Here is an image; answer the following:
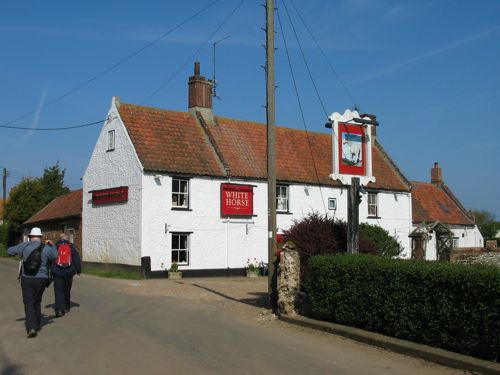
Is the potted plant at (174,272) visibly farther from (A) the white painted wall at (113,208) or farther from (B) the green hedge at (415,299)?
(B) the green hedge at (415,299)

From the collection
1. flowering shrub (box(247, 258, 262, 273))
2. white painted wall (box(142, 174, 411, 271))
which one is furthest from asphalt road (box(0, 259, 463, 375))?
flowering shrub (box(247, 258, 262, 273))

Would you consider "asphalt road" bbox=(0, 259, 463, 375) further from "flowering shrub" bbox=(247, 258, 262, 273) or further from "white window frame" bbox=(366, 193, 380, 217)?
"white window frame" bbox=(366, 193, 380, 217)

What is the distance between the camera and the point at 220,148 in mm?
29250

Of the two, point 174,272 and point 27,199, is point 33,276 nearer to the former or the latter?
point 174,272

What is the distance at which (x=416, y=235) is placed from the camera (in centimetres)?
2905

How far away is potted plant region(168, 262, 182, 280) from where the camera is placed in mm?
25500

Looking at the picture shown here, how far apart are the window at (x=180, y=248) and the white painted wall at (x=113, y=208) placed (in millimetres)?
1695

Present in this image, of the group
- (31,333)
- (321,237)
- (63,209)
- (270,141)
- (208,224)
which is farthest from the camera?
(63,209)

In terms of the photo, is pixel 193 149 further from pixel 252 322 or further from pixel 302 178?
pixel 252 322

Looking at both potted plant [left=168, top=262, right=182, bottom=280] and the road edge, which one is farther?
potted plant [left=168, top=262, right=182, bottom=280]

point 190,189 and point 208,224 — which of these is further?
point 208,224

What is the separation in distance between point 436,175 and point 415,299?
1538 inches

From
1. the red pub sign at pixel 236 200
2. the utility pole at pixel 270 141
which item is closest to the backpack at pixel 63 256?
the utility pole at pixel 270 141

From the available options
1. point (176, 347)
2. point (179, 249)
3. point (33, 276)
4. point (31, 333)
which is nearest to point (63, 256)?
point (33, 276)
